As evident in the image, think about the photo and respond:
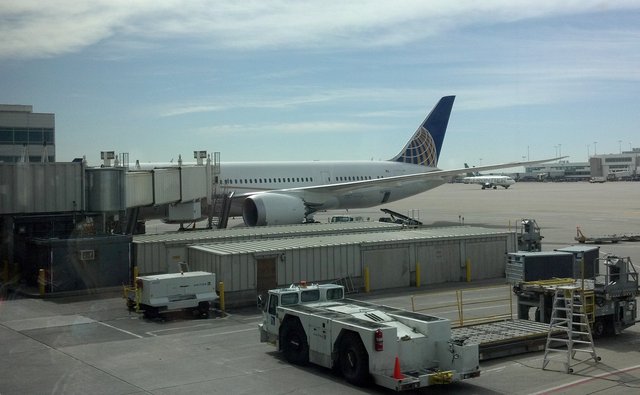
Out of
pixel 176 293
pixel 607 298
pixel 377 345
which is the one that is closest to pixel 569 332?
pixel 607 298

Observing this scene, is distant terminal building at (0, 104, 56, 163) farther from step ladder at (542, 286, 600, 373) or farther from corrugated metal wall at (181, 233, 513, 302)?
step ladder at (542, 286, 600, 373)

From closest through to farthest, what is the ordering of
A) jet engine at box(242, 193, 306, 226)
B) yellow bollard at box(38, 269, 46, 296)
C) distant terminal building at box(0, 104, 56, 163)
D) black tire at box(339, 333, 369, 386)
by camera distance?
black tire at box(339, 333, 369, 386) → yellow bollard at box(38, 269, 46, 296) → jet engine at box(242, 193, 306, 226) → distant terminal building at box(0, 104, 56, 163)

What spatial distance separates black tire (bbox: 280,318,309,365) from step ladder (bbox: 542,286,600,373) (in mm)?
5446

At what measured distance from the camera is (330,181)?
54.5m

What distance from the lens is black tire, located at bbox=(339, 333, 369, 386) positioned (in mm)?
14359

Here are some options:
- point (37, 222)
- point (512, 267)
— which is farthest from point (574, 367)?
point (37, 222)

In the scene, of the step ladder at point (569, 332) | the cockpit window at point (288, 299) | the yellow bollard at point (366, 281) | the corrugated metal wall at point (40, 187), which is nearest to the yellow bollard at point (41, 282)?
the corrugated metal wall at point (40, 187)

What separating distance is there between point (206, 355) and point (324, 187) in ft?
103

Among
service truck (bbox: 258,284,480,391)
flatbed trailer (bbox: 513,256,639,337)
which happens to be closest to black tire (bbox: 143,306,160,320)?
service truck (bbox: 258,284,480,391)

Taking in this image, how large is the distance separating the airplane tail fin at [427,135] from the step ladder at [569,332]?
136 feet

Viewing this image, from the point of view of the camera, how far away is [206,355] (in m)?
17.6

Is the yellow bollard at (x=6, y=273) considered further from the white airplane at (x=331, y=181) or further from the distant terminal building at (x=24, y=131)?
the distant terminal building at (x=24, y=131)

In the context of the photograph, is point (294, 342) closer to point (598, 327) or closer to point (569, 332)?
point (569, 332)

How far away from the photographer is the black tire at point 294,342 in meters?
16.4
